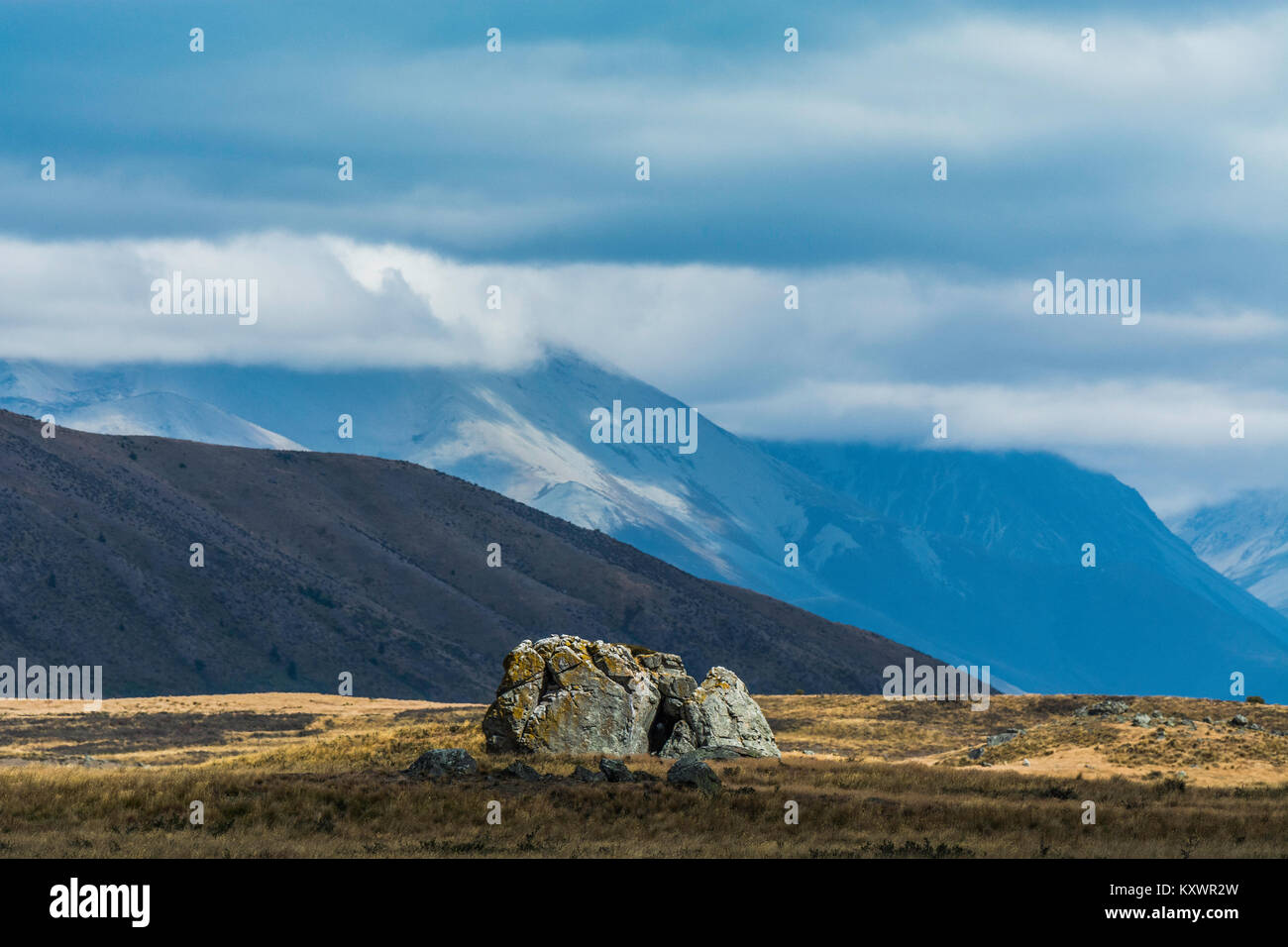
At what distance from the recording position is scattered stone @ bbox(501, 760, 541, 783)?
42991 mm

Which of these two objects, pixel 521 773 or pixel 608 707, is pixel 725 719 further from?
pixel 521 773

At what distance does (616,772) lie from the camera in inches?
1690

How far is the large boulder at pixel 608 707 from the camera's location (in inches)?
2096

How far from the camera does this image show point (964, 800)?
40.6m

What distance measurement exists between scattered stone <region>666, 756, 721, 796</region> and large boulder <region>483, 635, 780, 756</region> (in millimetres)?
10688

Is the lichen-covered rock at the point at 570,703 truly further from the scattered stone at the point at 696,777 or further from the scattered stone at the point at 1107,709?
the scattered stone at the point at 1107,709

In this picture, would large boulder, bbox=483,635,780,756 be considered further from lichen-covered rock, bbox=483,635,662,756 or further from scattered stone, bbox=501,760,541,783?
scattered stone, bbox=501,760,541,783

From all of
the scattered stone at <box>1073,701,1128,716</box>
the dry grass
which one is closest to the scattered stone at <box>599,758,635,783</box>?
the dry grass

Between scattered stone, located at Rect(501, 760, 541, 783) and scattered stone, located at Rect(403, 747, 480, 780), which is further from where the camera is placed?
scattered stone, located at Rect(403, 747, 480, 780)

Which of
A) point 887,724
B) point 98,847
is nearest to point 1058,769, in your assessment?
point 887,724

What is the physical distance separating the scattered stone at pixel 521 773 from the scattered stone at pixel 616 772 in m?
A: 2.00

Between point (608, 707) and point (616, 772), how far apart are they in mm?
11512
